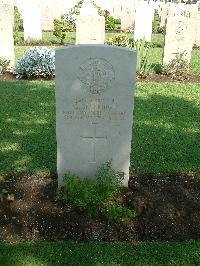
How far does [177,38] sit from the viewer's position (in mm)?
10758

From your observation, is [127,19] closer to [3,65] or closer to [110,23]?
[110,23]

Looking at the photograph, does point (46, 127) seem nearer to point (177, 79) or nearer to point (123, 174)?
point (123, 174)

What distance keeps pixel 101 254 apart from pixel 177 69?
7832 mm

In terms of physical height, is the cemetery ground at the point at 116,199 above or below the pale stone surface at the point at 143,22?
below

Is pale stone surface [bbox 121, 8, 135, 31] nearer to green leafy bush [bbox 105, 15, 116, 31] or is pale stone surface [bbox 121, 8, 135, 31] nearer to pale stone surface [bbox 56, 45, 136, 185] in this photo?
green leafy bush [bbox 105, 15, 116, 31]

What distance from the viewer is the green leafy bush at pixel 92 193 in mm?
3887

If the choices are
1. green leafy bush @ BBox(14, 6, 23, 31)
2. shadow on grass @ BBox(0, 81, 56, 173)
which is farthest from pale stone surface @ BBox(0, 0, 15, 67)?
green leafy bush @ BBox(14, 6, 23, 31)

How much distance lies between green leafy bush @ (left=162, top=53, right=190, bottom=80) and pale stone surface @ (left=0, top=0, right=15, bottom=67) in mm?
4252

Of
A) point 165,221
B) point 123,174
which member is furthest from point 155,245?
point 123,174

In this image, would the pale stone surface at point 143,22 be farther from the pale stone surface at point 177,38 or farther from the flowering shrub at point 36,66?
the flowering shrub at point 36,66

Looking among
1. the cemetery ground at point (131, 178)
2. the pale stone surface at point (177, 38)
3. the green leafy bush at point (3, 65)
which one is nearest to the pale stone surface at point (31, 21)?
the green leafy bush at point (3, 65)

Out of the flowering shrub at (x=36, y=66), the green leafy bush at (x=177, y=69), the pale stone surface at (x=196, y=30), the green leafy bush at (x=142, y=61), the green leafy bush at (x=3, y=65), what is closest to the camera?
the flowering shrub at (x=36, y=66)

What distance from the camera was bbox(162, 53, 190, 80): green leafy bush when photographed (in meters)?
10.4

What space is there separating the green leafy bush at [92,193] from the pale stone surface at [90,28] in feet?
23.9
